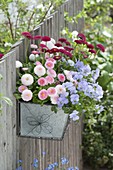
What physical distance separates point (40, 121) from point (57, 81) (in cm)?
23

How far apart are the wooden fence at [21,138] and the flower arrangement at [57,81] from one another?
2.9 inches

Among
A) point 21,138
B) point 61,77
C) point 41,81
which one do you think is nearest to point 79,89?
point 61,77

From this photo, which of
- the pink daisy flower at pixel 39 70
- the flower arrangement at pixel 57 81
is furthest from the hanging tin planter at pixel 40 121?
the pink daisy flower at pixel 39 70

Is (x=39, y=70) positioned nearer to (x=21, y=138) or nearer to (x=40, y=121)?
(x=40, y=121)

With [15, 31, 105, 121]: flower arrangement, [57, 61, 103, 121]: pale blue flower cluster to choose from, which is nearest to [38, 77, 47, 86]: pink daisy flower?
[15, 31, 105, 121]: flower arrangement

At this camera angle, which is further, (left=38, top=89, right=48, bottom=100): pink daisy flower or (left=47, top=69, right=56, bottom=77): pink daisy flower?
(left=47, top=69, right=56, bottom=77): pink daisy flower

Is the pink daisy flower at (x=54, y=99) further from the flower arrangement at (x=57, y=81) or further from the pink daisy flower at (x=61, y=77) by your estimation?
the pink daisy flower at (x=61, y=77)

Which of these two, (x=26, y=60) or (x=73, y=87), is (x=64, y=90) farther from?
(x=26, y=60)

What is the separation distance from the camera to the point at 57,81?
2666 mm

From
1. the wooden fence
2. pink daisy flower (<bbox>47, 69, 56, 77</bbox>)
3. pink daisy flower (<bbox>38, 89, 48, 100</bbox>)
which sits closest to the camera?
the wooden fence

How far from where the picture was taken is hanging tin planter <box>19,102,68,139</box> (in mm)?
2588

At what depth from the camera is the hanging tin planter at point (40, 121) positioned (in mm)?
2588

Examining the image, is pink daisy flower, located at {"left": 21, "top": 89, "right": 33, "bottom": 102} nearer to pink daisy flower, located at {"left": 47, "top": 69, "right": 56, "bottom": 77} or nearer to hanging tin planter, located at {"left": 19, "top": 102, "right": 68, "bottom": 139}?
hanging tin planter, located at {"left": 19, "top": 102, "right": 68, "bottom": 139}

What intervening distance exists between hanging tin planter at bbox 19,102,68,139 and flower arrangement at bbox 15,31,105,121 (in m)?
0.05
